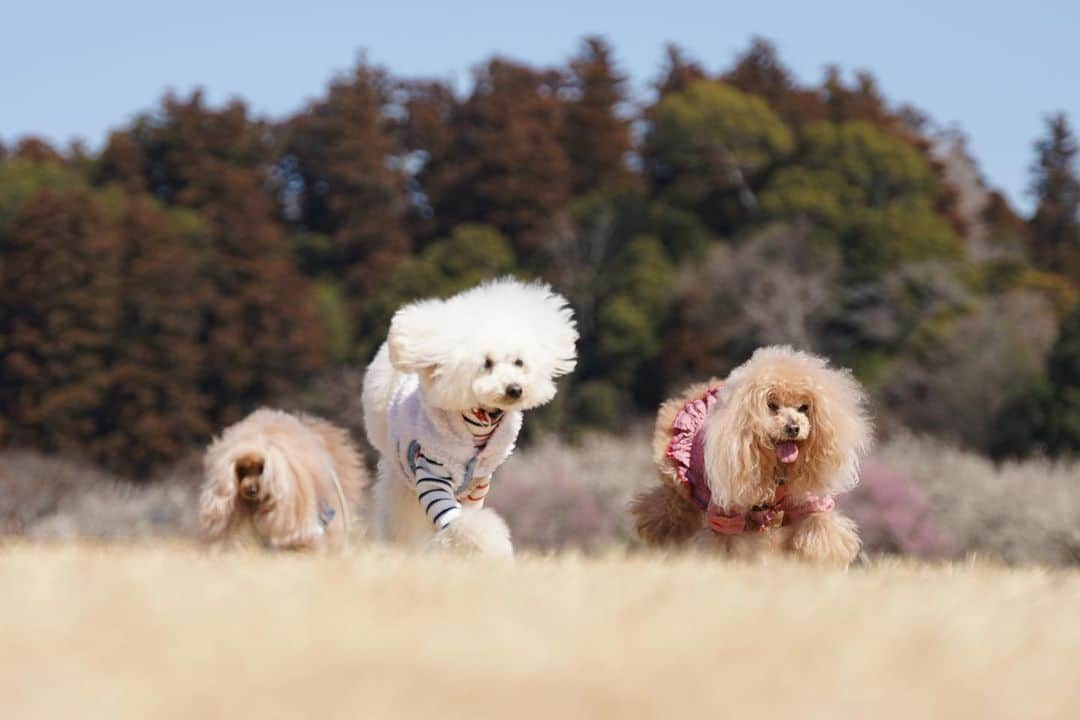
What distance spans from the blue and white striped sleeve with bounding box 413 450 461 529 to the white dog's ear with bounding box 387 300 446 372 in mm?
401

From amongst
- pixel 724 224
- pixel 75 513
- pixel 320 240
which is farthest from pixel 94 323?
pixel 724 224

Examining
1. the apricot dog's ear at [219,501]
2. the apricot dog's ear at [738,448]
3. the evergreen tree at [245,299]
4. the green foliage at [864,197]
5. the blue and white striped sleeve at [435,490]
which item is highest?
the green foliage at [864,197]

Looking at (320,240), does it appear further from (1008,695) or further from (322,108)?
(1008,695)

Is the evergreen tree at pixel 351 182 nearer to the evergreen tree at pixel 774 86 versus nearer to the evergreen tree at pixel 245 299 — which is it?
the evergreen tree at pixel 245 299

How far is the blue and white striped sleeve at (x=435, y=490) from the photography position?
313 inches

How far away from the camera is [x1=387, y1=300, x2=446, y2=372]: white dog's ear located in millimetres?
8016

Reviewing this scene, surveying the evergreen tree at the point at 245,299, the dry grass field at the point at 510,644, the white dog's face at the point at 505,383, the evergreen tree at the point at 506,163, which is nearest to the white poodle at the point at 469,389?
the white dog's face at the point at 505,383

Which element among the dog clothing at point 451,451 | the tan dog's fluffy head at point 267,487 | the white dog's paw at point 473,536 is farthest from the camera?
the tan dog's fluffy head at point 267,487

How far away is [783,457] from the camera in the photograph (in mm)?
7812

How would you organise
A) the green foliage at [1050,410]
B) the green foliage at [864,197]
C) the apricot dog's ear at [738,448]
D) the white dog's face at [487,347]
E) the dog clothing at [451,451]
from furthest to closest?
the green foliage at [864,197] → the green foliage at [1050,410] → the dog clothing at [451,451] → the white dog's face at [487,347] → the apricot dog's ear at [738,448]

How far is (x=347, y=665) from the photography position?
396 centimetres

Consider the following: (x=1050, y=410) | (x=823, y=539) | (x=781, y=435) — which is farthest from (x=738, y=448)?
(x=1050, y=410)

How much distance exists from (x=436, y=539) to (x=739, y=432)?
1343 mm

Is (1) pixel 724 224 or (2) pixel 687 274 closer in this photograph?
(2) pixel 687 274
